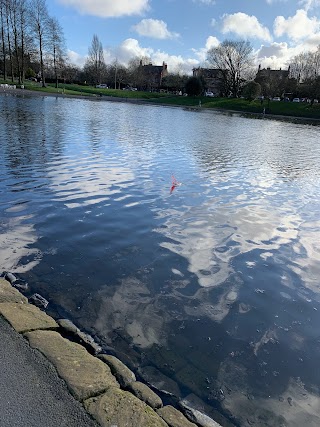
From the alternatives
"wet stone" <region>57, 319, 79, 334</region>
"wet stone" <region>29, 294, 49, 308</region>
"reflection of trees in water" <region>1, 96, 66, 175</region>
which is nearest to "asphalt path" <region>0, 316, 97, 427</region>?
"wet stone" <region>57, 319, 79, 334</region>

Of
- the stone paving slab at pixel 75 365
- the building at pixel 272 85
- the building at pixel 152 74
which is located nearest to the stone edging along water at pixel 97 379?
the stone paving slab at pixel 75 365

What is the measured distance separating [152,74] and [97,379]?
130m

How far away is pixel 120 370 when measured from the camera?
3.28m

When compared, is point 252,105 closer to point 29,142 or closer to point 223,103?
point 223,103

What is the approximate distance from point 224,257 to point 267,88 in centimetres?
8451

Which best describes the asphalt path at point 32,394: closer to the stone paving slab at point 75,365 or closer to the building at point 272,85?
the stone paving slab at point 75,365

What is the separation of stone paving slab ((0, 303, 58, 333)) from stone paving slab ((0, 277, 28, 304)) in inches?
5.5

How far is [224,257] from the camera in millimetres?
6316

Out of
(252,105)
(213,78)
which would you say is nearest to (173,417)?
(252,105)

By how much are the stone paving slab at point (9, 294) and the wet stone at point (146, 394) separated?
1.84m

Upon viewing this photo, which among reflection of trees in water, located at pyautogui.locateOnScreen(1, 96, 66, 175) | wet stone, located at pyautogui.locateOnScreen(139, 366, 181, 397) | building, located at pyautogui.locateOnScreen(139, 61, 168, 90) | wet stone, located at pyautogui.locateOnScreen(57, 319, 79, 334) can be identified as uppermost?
building, located at pyautogui.locateOnScreen(139, 61, 168, 90)

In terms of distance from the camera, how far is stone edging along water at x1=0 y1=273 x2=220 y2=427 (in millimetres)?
2633

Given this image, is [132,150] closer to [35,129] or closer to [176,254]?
[35,129]

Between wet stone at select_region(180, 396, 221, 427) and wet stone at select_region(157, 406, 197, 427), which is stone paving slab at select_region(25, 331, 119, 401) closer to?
wet stone at select_region(157, 406, 197, 427)
